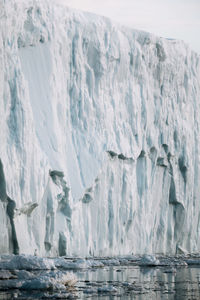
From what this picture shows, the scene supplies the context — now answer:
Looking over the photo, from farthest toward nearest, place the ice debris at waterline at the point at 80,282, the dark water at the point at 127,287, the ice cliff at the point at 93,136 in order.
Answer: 1. the ice cliff at the point at 93,136
2. the ice debris at waterline at the point at 80,282
3. the dark water at the point at 127,287

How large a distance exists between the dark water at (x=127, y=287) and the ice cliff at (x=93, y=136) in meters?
4.18

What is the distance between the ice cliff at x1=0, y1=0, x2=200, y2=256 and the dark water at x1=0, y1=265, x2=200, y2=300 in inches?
165

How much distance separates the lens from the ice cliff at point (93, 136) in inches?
686

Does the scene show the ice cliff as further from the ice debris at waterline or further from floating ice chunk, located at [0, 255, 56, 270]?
the ice debris at waterline

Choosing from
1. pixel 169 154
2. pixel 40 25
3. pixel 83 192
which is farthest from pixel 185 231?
pixel 40 25

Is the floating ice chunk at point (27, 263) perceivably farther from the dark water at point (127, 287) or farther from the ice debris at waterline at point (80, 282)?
the dark water at point (127, 287)

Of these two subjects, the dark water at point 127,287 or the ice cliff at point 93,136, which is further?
the ice cliff at point 93,136

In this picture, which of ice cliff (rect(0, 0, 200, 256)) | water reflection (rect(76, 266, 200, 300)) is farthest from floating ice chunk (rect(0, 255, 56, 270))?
ice cliff (rect(0, 0, 200, 256))

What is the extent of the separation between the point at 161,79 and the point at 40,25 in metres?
6.85

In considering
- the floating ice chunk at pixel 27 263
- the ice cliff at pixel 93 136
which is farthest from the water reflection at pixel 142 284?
the ice cliff at pixel 93 136

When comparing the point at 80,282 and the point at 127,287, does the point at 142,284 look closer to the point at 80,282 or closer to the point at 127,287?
the point at 127,287

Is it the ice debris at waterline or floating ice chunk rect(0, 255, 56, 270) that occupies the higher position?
floating ice chunk rect(0, 255, 56, 270)

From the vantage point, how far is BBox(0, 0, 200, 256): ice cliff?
1742 centimetres

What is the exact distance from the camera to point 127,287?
426 inches
